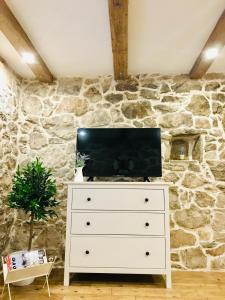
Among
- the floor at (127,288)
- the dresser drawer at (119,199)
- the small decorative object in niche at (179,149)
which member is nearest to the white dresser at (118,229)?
the dresser drawer at (119,199)

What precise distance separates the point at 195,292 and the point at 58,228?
1670mm

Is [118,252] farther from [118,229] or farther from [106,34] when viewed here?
[106,34]

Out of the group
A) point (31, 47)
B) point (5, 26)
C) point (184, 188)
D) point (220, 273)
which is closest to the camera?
point (5, 26)

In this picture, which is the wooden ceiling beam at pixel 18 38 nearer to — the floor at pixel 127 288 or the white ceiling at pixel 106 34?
the white ceiling at pixel 106 34

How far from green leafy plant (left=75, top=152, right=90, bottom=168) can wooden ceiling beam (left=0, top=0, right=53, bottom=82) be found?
1101 mm

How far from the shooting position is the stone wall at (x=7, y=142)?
2.83m

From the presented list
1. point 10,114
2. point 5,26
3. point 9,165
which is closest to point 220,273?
point 9,165

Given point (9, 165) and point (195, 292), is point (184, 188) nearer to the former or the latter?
point (195, 292)

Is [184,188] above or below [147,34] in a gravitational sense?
below

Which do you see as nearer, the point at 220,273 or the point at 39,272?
the point at 39,272

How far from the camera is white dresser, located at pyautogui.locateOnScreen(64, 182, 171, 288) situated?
8.08 feet

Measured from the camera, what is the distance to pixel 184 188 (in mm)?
3068

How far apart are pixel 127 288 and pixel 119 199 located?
854mm

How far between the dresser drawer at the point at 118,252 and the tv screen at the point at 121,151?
2.52ft
